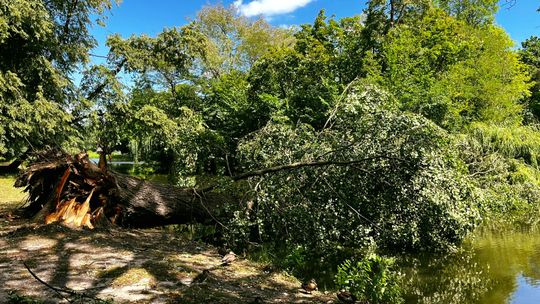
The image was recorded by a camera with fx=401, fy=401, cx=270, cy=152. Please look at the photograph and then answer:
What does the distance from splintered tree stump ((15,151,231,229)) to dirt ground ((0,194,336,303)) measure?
0.46 m

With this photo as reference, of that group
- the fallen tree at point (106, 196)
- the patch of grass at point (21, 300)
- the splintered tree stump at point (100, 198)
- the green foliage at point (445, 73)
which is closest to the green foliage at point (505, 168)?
the green foliage at point (445, 73)

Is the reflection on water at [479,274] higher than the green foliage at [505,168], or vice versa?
the green foliage at [505,168]

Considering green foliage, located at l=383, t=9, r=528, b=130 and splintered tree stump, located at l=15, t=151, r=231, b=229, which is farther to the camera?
green foliage, located at l=383, t=9, r=528, b=130

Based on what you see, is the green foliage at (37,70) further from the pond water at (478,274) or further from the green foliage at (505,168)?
the green foliage at (505,168)

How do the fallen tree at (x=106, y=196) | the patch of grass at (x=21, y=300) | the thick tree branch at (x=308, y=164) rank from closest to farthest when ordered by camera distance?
the patch of grass at (x=21, y=300), the thick tree branch at (x=308, y=164), the fallen tree at (x=106, y=196)

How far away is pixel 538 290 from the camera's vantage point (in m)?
5.93

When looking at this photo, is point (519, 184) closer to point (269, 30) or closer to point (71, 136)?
point (71, 136)

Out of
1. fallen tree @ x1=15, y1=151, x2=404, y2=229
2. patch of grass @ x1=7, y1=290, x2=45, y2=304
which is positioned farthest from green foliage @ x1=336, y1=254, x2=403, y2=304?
patch of grass @ x1=7, y1=290, x2=45, y2=304

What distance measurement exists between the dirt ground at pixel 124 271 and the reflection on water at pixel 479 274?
2.28m

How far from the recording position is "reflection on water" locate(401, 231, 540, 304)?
5836mm

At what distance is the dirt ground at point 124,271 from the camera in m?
3.77

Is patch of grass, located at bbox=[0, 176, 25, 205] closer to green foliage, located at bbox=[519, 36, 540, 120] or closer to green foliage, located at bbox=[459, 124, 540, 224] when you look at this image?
green foliage, located at bbox=[459, 124, 540, 224]

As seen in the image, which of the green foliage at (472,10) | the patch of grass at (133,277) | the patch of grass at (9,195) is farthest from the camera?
the green foliage at (472,10)

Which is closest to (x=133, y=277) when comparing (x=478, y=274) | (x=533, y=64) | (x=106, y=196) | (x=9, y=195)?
(x=106, y=196)
